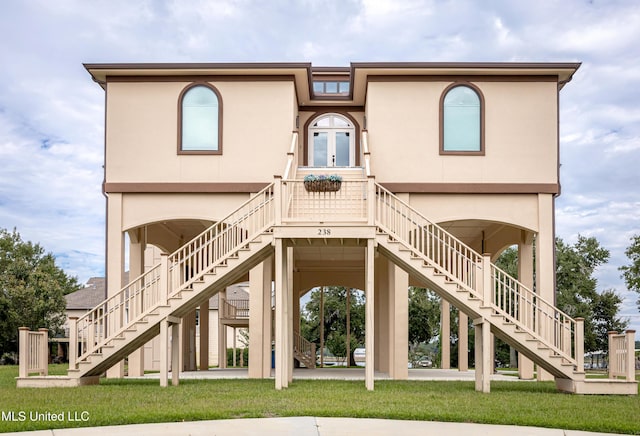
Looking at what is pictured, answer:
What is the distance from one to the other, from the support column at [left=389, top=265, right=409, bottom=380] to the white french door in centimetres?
631

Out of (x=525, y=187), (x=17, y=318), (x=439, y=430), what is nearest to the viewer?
(x=439, y=430)

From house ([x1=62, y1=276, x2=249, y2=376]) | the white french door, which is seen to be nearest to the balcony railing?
the white french door

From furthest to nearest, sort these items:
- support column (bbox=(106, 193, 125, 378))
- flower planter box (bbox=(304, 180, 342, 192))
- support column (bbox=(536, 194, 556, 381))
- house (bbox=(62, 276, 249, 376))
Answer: house (bbox=(62, 276, 249, 376)), support column (bbox=(106, 193, 125, 378)), support column (bbox=(536, 194, 556, 381)), flower planter box (bbox=(304, 180, 342, 192))

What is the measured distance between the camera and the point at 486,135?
24.1 meters

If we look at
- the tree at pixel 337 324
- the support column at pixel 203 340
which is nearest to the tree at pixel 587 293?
the tree at pixel 337 324

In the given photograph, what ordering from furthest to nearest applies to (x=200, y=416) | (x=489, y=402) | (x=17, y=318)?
(x=17, y=318)
(x=489, y=402)
(x=200, y=416)

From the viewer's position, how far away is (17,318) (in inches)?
1836

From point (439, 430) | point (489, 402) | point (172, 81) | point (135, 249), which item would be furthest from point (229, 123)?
point (439, 430)

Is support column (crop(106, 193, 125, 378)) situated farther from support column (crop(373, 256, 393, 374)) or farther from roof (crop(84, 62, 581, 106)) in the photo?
support column (crop(373, 256, 393, 374))

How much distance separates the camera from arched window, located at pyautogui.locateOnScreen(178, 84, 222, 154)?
2417 centimetres

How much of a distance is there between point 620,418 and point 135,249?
15.7 metres

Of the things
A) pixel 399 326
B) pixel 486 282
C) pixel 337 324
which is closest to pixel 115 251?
pixel 399 326

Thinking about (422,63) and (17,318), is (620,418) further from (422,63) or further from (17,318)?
(17,318)

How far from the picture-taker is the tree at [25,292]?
46750mm
